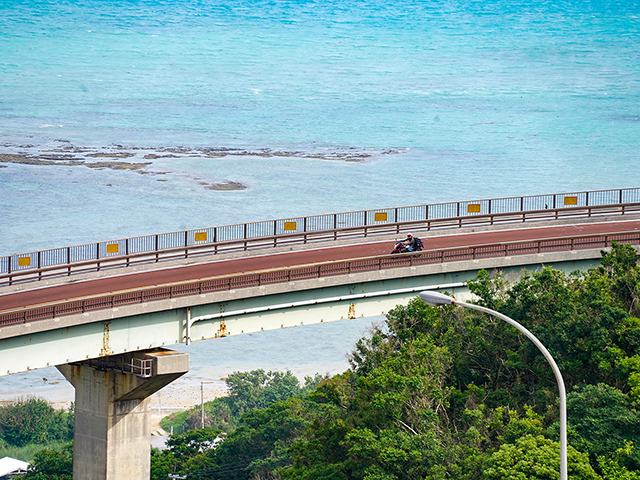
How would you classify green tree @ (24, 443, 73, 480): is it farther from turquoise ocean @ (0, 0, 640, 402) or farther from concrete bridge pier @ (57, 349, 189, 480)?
turquoise ocean @ (0, 0, 640, 402)

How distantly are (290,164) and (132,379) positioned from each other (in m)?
102

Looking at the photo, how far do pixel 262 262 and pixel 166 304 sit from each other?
835 cm

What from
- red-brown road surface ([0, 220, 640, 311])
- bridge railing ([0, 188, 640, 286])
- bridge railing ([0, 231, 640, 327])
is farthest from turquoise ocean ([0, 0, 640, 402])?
bridge railing ([0, 231, 640, 327])

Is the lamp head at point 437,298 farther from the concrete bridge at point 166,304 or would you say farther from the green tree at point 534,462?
the concrete bridge at point 166,304

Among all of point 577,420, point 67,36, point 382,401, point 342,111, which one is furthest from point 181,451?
point 67,36

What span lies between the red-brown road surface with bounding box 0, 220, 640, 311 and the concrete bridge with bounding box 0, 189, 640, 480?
0.31 ft

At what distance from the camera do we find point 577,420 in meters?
31.6

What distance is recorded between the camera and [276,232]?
6738 cm

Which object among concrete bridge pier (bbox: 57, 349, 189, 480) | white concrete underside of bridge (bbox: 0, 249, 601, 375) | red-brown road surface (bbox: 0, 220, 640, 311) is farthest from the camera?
red-brown road surface (bbox: 0, 220, 640, 311)

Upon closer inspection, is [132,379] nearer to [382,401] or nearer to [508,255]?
[382,401]

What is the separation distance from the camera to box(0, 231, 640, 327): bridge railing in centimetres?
3503

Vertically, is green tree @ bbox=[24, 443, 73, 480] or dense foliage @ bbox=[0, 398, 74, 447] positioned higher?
dense foliage @ bbox=[0, 398, 74, 447]

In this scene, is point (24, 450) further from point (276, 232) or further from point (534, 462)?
point (534, 462)

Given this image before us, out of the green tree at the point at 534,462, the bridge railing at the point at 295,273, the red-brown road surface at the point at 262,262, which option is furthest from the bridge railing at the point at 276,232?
the green tree at the point at 534,462
